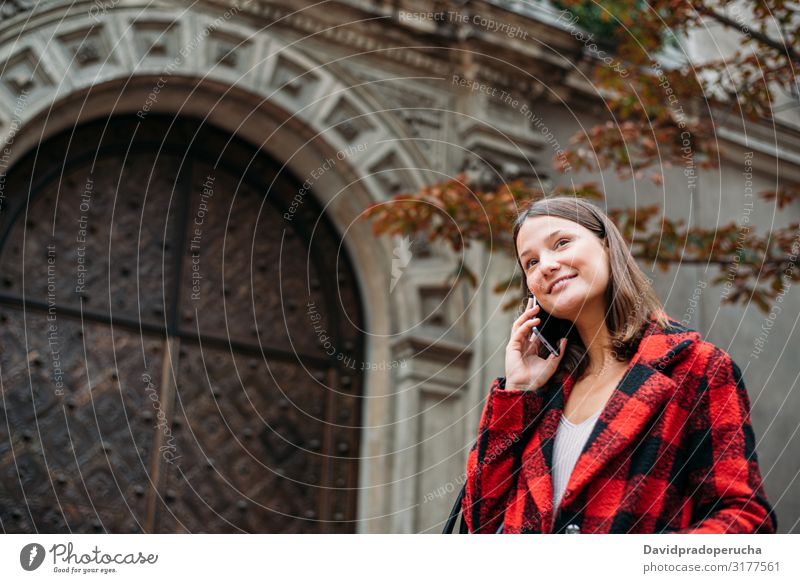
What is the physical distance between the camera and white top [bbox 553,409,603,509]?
251cm

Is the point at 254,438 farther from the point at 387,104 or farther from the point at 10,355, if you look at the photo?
the point at 387,104

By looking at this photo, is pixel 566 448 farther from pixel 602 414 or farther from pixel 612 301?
pixel 612 301

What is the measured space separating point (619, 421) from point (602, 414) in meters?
0.05

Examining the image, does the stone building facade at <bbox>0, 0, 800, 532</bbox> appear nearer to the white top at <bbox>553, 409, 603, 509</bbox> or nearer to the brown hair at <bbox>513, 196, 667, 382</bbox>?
the brown hair at <bbox>513, 196, 667, 382</bbox>

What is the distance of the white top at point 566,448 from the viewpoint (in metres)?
2.51

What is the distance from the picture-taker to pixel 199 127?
6984 mm

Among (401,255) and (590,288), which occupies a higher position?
(401,255)

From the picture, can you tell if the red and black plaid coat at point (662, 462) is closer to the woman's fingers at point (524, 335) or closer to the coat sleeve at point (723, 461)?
the coat sleeve at point (723, 461)

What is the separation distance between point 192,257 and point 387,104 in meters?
1.63

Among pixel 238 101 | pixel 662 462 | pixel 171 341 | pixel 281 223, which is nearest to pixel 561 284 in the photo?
pixel 662 462

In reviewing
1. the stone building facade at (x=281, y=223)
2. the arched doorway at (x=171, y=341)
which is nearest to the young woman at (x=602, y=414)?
the stone building facade at (x=281, y=223)

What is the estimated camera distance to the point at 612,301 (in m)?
2.69
